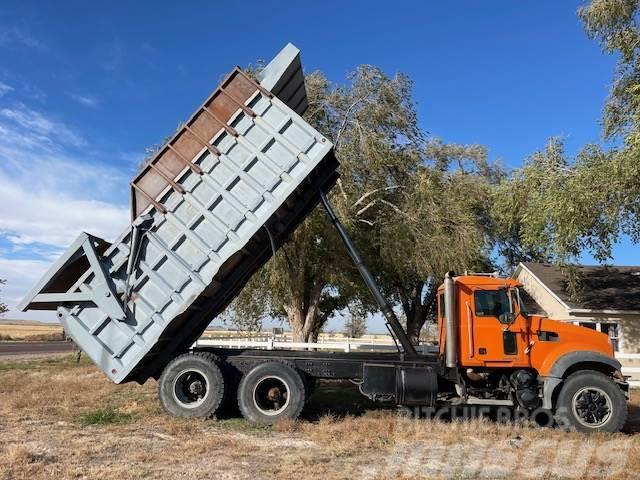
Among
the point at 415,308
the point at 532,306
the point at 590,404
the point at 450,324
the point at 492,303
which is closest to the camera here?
the point at 590,404

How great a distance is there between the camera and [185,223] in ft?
26.5

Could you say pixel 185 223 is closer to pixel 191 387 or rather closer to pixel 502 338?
pixel 191 387

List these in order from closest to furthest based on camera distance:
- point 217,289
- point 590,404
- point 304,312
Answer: point 590,404 < point 217,289 < point 304,312

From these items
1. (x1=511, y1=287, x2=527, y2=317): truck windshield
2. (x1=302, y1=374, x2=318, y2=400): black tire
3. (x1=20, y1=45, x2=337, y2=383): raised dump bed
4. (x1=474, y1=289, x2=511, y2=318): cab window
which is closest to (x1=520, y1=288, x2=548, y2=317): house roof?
(x1=511, y1=287, x2=527, y2=317): truck windshield

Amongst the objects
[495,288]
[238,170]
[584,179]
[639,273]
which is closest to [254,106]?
[238,170]

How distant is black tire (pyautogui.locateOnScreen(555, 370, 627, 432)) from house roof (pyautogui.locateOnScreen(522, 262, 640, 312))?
10.7m

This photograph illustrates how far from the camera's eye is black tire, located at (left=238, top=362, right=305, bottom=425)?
833 centimetres

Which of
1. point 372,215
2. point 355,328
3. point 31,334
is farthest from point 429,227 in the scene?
point 31,334

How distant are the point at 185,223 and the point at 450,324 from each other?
4.42 m

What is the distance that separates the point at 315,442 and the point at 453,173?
1801 centimetres

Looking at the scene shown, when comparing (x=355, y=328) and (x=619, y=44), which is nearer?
(x=619, y=44)

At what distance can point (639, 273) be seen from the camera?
22.8 meters

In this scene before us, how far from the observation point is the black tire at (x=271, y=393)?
833 centimetres

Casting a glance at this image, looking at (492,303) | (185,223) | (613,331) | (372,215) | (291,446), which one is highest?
(372,215)
